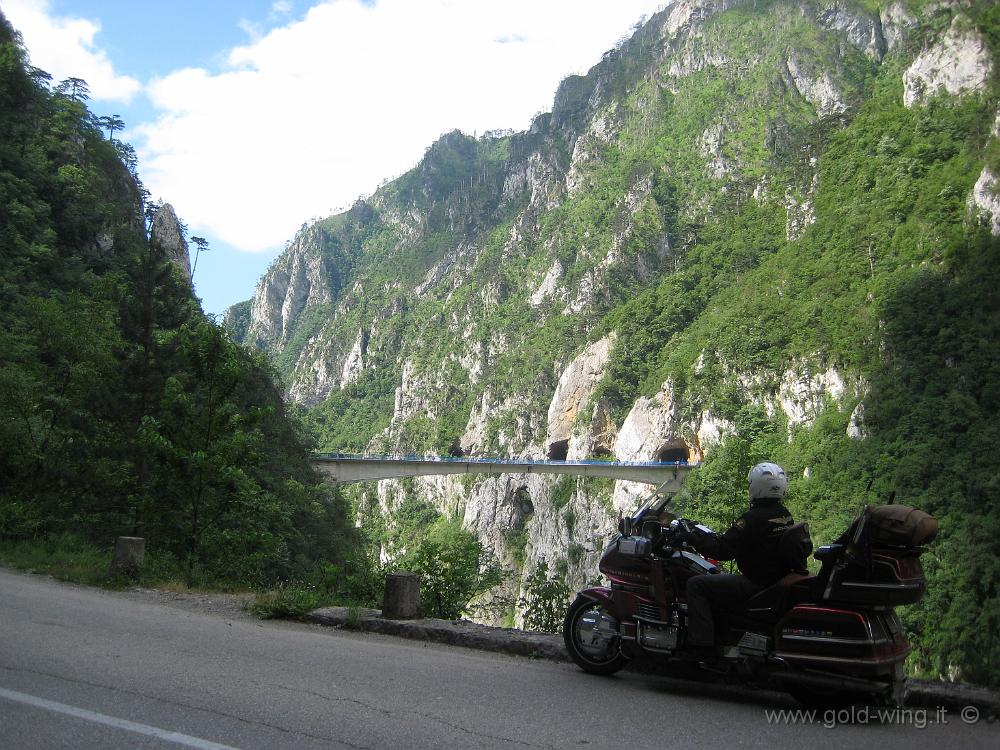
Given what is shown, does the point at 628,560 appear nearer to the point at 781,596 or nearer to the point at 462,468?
the point at 781,596

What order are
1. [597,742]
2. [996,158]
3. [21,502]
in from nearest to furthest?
[597,742] < [21,502] < [996,158]

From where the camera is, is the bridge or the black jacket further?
the bridge

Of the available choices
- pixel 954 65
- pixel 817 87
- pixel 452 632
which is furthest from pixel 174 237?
pixel 817 87

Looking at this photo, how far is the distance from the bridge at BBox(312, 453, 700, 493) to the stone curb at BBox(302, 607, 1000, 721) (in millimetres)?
44541

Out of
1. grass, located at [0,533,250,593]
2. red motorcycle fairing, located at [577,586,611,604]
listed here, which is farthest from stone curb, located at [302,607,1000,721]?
grass, located at [0,533,250,593]

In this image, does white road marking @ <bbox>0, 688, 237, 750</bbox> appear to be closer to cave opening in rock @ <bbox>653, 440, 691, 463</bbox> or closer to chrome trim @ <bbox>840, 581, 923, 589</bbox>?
chrome trim @ <bbox>840, 581, 923, 589</bbox>

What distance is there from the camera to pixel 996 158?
2298 inches

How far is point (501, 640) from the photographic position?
6.28 metres

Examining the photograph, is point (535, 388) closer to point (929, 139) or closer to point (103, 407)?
point (929, 139)

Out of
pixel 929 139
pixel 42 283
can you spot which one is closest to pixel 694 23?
pixel 929 139

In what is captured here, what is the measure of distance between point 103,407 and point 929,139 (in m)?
86.7

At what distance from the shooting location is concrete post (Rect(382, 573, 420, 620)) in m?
7.21

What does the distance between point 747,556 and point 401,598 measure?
3.71 meters

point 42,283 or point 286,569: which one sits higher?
point 42,283
